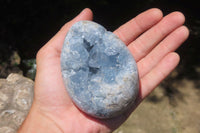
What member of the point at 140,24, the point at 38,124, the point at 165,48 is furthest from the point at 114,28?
the point at 38,124

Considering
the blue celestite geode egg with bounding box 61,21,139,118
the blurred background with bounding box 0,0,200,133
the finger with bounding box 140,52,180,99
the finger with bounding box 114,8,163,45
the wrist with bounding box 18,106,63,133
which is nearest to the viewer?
the blue celestite geode egg with bounding box 61,21,139,118

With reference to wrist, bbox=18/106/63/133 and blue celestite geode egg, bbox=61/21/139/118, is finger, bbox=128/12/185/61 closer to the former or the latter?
blue celestite geode egg, bbox=61/21/139/118

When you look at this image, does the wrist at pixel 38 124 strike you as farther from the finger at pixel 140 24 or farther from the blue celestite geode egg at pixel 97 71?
the finger at pixel 140 24

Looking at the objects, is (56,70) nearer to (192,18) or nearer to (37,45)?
(37,45)

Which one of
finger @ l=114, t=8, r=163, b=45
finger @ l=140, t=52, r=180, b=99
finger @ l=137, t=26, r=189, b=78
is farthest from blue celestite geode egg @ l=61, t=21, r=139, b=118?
finger @ l=114, t=8, r=163, b=45

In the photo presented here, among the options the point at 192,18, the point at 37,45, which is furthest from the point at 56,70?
the point at 192,18

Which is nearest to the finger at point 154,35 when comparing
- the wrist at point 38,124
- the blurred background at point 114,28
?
the wrist at point 38,124

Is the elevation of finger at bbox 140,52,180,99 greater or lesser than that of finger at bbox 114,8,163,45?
lesser
